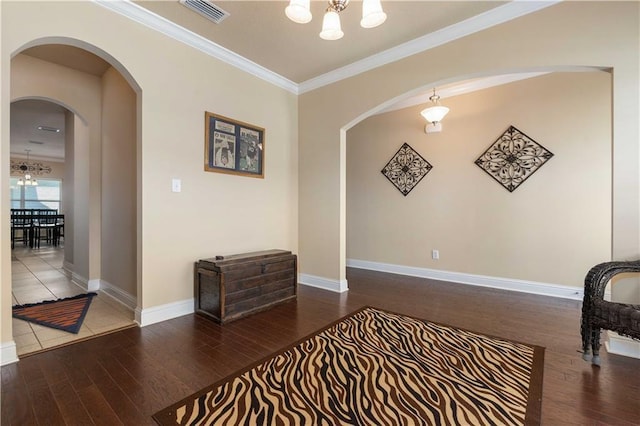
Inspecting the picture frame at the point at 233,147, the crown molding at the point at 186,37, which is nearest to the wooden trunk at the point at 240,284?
the picture frame at the point at 233,147

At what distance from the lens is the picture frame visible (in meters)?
2.95

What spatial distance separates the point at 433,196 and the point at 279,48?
2.93 metres

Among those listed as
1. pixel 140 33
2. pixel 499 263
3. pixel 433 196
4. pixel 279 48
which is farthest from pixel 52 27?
pixel 499 263

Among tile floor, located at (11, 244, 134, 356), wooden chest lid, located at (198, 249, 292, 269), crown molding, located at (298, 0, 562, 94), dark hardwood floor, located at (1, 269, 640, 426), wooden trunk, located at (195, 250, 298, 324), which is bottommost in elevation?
dark hardwood floor, located at (1, 269, 640, 426)

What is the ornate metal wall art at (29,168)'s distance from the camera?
8.59 meters

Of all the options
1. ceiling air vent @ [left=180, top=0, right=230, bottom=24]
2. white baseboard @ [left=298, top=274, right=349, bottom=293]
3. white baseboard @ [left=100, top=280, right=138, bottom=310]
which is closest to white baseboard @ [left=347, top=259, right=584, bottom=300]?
white baseboard @ [left=298, top=274, right=349, bottom=293]

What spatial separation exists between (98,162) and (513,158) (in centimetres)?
539

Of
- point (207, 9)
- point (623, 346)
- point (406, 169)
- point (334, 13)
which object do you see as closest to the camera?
point (334, 13)

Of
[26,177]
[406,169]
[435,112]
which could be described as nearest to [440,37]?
[435,112]

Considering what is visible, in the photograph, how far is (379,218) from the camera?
15.5ft

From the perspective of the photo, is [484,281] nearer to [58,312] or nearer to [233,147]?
[233,147]

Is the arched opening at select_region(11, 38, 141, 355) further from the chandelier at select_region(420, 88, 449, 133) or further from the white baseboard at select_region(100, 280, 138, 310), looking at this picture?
the chandelier at select_region(420, 88, 449, 133)

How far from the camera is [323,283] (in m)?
3.70

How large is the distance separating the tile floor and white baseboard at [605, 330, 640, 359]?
3.86 m
